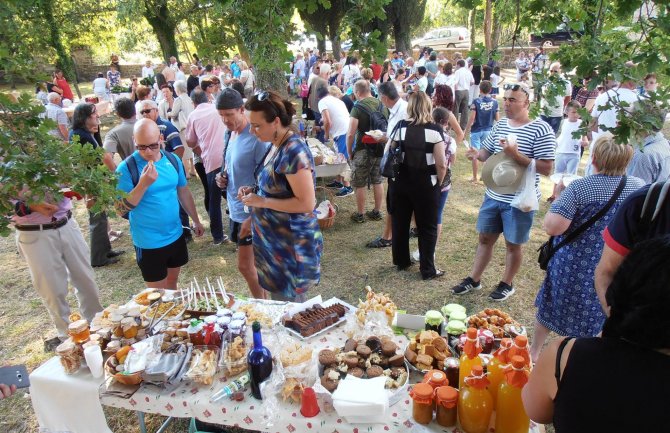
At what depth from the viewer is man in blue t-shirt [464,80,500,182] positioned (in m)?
6.76

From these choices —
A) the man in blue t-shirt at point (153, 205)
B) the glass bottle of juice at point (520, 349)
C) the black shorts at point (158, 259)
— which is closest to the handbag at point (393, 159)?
the man in blue t-shirt at point (153, 205)

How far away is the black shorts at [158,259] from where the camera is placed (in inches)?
121

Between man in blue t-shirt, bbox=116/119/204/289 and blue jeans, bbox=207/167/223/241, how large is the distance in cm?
159

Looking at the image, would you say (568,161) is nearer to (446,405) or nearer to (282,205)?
(282,205)

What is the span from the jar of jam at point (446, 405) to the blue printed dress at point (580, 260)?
1356 millimetres

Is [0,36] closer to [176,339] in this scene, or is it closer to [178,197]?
[176,339]

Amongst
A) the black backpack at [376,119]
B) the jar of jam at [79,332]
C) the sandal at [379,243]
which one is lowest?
the sandal at [379,243]

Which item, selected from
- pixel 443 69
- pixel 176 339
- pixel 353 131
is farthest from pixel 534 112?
pixel 443 69

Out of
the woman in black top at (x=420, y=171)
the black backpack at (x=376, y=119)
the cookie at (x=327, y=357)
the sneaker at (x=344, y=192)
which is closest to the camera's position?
the cookie at (x=327, y=357)

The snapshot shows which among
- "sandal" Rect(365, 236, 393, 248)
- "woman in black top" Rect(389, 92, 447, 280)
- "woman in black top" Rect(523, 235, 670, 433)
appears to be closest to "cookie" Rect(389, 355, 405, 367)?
"woman in black top" Rect(523, 235, 670, 433)

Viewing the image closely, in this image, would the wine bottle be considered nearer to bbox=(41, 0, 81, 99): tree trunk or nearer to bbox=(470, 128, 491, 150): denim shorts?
bbox=(41, 0, 81, 99): tree trunk

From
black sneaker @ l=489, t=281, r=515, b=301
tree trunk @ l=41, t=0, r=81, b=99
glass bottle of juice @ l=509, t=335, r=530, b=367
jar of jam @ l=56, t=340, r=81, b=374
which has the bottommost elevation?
black sneaker @ l=489, t=281, r=515, b=301

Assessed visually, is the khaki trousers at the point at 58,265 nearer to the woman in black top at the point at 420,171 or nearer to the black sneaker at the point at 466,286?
the woman in black top at the point at 420,171

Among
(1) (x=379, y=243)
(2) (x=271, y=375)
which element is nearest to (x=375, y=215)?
(1) (x=379, y=243)
